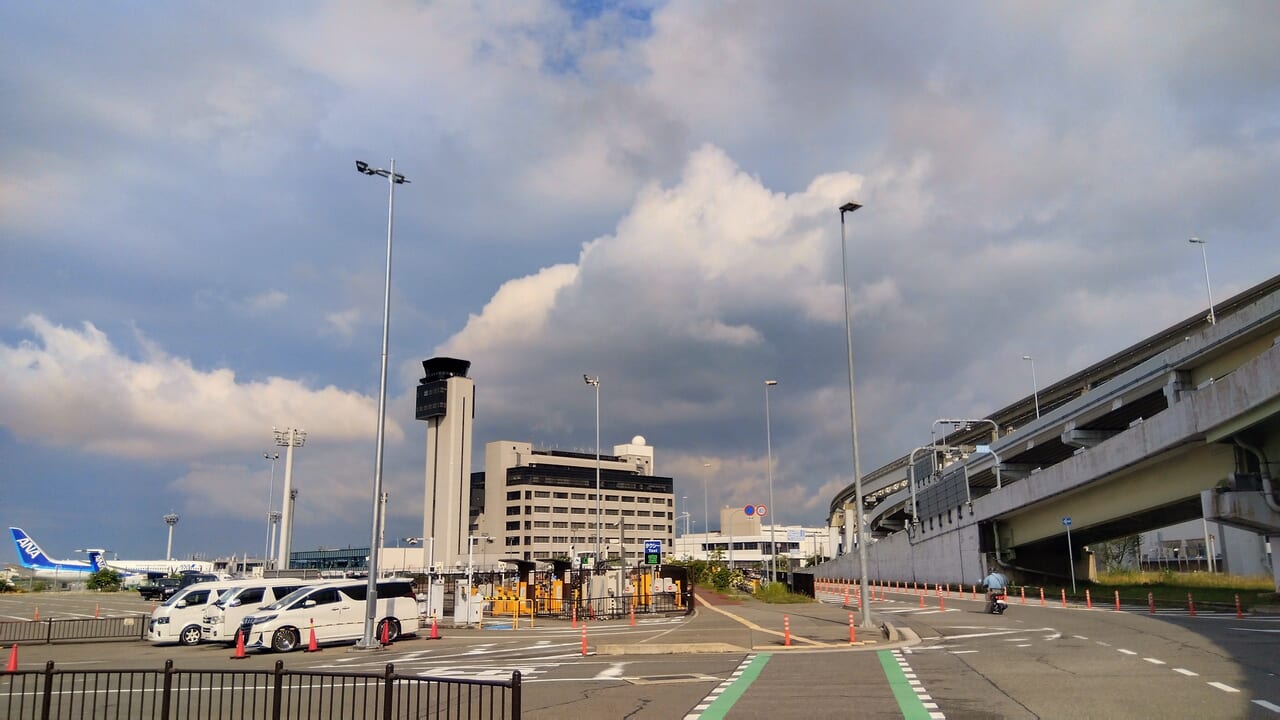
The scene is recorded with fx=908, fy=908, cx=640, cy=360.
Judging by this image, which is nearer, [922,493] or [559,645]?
[559,645]

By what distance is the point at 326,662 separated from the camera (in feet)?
70.2

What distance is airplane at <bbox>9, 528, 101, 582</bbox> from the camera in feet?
370

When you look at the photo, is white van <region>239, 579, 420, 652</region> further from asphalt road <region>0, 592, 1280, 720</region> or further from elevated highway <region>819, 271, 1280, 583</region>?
elevated highway <region>819, 271, 1280, 583</region>

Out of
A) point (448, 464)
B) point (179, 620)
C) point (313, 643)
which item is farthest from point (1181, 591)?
point (448, 464)

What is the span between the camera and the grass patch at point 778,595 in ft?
154

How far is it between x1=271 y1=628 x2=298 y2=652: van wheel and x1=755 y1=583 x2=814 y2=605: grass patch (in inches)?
1067

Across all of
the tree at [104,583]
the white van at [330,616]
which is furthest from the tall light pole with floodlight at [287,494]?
the white van at [330,616]

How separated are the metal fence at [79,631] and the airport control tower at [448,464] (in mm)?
98824

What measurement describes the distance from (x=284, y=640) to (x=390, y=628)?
10.5 ft

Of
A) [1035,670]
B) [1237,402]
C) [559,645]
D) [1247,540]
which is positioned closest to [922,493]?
[1247,540]

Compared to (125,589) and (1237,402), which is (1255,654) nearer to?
(1237,402)

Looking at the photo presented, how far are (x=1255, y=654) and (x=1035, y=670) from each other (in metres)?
5.06

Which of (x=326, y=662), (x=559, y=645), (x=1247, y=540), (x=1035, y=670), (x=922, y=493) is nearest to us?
(x=1035, y=670)

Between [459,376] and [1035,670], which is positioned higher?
[459,376]
